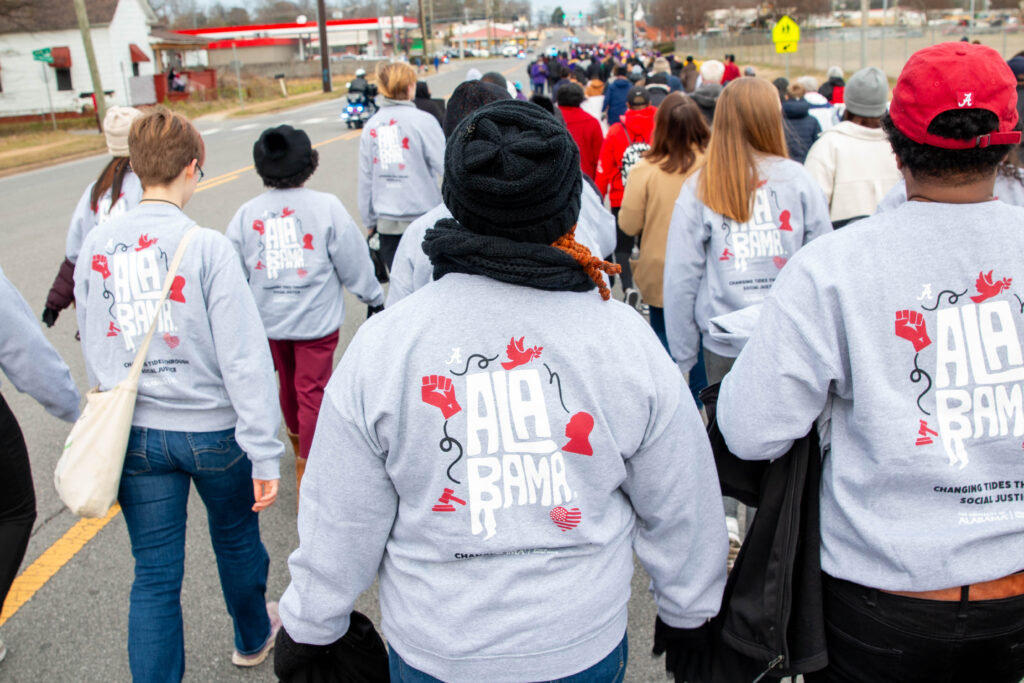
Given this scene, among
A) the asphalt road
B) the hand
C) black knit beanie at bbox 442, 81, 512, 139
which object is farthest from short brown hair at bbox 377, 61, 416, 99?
the hand

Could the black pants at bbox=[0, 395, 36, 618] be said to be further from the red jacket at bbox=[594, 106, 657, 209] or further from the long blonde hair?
the red jacket at bbox=[594, 106, 657, 209]

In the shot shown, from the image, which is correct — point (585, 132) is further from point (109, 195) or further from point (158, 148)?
point (158, 148)

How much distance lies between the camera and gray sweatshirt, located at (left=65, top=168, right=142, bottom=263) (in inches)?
156

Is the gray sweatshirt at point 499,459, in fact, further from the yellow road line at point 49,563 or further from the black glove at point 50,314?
the black glove at point 50,314

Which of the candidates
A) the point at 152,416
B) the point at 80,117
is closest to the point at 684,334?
the point at 152,416

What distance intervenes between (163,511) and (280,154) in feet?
6.64

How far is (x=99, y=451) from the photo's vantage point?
Answer: 2561 mm

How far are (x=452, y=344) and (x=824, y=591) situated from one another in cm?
105

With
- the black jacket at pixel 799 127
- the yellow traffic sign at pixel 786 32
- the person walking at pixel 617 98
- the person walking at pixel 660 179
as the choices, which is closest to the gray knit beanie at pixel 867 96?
the person walking at pixel 660 179

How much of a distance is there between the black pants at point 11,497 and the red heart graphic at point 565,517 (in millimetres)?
1753

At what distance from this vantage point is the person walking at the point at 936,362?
5.72ft

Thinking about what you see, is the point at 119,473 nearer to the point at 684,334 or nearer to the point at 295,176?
the point at 295,176

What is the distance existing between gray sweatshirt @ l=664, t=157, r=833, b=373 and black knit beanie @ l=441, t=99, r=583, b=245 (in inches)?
76.8

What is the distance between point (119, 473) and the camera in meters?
2.59
